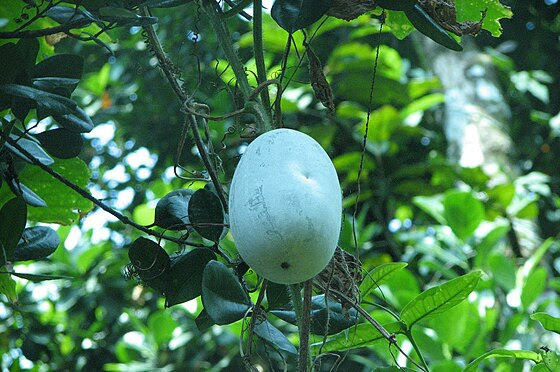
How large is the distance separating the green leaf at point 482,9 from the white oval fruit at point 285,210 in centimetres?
31

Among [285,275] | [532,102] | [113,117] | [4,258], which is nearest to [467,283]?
[285,275]

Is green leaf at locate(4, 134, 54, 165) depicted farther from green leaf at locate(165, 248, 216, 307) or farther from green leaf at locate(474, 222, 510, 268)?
green leaf at locate(474, 222, 510, 268)

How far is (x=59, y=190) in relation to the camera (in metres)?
0.92

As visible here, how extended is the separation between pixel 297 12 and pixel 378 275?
26cm

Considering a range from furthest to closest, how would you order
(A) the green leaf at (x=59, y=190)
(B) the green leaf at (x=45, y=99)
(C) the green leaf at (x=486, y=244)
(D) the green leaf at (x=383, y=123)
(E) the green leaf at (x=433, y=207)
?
(D) the green leaf at (x=383, y=123)
(E) the green leaf at (x=433, y=207)
(C) the green leaf at (x=486, y=244)
(A) the green leaf at (x=59, y=190)
(B) the green leaf at (x=45, y=99)

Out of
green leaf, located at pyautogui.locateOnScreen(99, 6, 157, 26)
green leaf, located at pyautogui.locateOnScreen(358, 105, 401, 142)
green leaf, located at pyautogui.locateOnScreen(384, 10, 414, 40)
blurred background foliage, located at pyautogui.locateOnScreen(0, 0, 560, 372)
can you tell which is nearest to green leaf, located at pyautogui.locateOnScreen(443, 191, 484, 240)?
blurred background foliage, located at pyautogui.locateOnScreen(0, 0, 560, 372)

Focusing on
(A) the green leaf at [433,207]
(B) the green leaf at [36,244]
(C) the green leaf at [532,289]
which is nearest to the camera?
(B) the green leaf at [36,244]

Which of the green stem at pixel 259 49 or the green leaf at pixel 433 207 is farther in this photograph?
the green leaf at pixel 433 207

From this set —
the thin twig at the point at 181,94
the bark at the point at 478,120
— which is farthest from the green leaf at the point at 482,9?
the bark at the point at 478,120

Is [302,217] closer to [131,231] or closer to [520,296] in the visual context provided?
[520,296]

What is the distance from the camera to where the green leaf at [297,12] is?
1.89 ft

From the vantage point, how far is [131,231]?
2.23 metres

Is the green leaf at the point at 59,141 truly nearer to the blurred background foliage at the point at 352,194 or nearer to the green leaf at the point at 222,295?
the green leaf at the point at 222,295

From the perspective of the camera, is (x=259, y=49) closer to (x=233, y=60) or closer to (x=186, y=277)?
(x=233, y=60)
